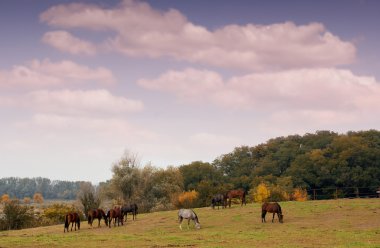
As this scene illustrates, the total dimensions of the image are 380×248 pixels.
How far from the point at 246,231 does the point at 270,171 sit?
7674 centimetres

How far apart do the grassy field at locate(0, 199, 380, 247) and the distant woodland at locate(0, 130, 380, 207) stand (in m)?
17.6

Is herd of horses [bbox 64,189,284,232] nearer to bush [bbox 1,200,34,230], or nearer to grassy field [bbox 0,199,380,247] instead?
grassy field [bbox 0,199,380,247]

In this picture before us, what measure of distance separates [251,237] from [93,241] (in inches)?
370

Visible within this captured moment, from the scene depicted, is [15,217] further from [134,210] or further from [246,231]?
[246,231]

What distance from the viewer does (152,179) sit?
71500 millimetres

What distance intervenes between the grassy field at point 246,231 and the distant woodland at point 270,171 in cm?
1756

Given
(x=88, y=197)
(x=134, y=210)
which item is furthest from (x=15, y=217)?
(x=134, y=210)

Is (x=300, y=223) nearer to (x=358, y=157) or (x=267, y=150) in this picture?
(x=358, y=157)

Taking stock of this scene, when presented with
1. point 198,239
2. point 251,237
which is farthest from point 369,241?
point 198,239

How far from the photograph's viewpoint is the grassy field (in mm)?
23094

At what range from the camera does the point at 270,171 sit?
103375 millimetres

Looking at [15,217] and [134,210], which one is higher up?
[134,210]

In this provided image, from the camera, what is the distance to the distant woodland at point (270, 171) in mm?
67812

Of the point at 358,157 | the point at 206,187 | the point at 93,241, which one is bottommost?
the point at 93,241
